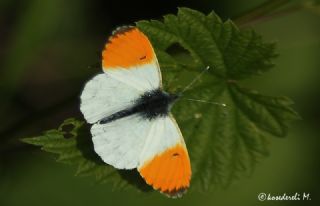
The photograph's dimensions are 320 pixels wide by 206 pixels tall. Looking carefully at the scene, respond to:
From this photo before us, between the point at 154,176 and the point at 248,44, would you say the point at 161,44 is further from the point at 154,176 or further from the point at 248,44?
the point at 154,176

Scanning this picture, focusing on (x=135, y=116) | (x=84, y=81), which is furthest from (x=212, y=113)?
(x=84, y=81)

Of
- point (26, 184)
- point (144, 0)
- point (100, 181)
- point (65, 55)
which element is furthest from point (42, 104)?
point (100, 181)
